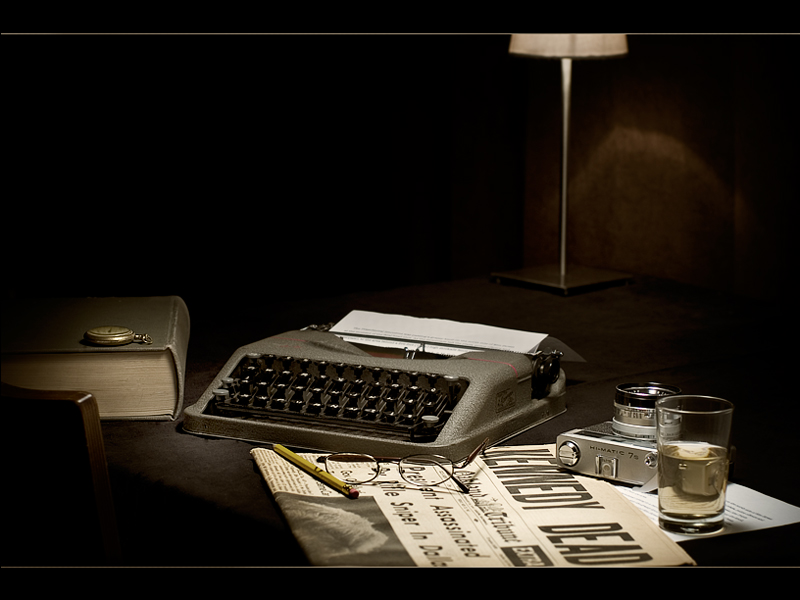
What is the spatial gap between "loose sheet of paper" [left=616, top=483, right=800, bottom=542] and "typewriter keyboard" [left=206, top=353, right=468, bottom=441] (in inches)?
11.2

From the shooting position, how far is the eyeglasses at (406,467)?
3.96 feet

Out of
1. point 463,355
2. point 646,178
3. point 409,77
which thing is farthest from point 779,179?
point 463,355

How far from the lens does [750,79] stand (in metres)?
2.98

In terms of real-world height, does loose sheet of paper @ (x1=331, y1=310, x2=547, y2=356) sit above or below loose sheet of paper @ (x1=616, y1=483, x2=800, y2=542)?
above

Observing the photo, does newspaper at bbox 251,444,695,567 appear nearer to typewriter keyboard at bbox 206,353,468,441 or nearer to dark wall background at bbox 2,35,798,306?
typewriter keyboard at bbox 206,353,468,441

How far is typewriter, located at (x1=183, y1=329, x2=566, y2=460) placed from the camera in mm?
1308

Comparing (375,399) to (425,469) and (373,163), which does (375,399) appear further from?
(373,163)

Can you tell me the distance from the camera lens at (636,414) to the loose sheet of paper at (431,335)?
10.7 inches

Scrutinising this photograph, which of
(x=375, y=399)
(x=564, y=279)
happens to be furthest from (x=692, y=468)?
(x=564, y=279)

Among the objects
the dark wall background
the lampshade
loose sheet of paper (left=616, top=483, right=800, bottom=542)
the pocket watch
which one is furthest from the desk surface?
the dark wall background

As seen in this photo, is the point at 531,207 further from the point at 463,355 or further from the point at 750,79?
the point at 463,355

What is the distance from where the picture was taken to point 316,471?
1209mm
